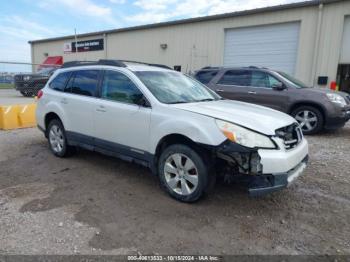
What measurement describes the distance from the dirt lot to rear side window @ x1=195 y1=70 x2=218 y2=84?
4747 mm

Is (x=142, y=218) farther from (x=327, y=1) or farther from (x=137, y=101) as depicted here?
(x=327, y=1)

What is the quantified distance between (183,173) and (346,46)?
11.9 meters

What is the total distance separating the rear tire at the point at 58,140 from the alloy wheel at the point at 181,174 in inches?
95.6

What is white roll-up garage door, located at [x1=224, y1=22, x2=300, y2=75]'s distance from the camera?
13.5 meters

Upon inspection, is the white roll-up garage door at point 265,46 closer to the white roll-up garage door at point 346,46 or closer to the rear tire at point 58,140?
the white roll-up garage door at point 346,46

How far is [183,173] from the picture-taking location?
346 cm

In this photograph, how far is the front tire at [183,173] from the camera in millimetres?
3281

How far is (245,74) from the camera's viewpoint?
8.27 m

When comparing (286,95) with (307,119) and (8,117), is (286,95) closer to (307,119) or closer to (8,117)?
(307,119)

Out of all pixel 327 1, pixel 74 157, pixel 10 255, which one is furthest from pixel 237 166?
pixel 327 1

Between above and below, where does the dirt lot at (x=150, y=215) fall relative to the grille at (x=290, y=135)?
below

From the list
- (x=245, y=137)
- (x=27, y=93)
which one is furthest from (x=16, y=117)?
(x=27, y=93)

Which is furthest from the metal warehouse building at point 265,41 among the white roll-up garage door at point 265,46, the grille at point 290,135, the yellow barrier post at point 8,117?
the yellow barrier post at point 8,117

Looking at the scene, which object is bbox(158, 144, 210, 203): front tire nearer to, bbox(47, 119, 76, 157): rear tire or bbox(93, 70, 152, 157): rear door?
bbox(93, 70, 152, 157): rear door
